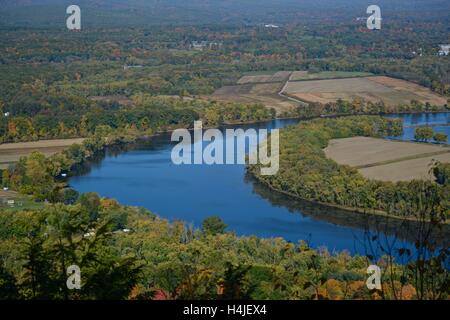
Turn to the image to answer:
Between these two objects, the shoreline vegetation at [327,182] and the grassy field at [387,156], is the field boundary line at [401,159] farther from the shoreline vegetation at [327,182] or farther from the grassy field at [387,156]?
the shoreline vegetation at [327,182]

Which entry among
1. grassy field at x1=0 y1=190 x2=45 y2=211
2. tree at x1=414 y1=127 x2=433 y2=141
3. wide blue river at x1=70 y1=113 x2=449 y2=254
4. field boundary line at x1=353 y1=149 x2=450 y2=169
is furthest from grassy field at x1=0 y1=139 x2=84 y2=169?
tree at x1=414 y1=127 x2=433 y2=141

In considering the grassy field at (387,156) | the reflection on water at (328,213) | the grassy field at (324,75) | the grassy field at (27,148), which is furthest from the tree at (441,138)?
the grassy field at (324,75)

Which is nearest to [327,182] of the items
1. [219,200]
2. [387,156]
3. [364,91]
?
[219,200]

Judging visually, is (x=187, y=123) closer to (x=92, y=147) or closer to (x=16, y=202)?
(x=92, y=147)
